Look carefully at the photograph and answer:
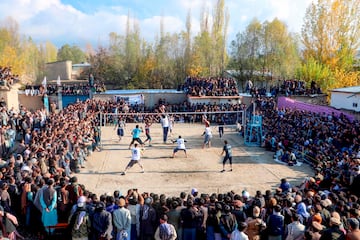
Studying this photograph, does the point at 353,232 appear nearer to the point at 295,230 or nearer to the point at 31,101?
the point at 295,230

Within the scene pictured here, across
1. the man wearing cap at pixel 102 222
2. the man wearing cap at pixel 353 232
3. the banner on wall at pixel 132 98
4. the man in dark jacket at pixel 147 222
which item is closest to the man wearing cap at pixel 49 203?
the man wearing cap at pixel 102 222

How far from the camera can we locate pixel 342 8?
3659cm

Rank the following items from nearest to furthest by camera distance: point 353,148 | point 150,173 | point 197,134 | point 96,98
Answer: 1. point 150,173
2. point 353,148
3. point 197,134
4. point 96,98

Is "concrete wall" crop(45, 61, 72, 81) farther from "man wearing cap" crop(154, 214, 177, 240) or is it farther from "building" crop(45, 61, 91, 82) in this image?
"man wearing cap" crop(154, 214, 177, 240)

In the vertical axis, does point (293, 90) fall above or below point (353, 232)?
above

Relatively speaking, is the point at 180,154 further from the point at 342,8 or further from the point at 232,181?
the point at 342,8

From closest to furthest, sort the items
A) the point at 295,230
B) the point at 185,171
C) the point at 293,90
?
1. the point at 295,230
2. the point at 185,171
3. the point at 293,90

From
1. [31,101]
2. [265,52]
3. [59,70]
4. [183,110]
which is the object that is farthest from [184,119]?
[59,70]

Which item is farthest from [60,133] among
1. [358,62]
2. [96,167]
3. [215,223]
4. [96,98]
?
[358,62]

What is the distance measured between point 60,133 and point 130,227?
8386mm

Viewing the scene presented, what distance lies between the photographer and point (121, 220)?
7.02m

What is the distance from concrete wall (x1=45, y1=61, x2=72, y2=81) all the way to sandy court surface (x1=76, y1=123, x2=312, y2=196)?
3240cm

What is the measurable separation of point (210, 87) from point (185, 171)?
58.9 ft

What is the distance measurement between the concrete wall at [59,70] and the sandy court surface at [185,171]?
32398 mm
